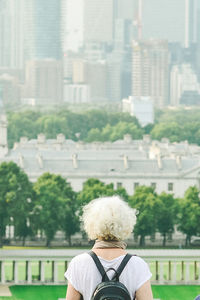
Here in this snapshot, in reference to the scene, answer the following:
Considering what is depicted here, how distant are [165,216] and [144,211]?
170cm

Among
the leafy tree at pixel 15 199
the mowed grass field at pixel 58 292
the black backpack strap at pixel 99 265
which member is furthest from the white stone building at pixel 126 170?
the black backpack strap at pixel 99 265

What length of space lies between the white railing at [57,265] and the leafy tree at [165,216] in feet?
56.4

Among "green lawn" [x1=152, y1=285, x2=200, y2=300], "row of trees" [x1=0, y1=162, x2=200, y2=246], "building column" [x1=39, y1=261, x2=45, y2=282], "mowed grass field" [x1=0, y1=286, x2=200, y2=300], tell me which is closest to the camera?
"mowed grass field" [x1=0, y1=286, x2=200, y2=300]

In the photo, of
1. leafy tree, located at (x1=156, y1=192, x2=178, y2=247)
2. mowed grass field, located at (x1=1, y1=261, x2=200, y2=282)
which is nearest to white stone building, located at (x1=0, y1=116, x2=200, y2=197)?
leafy tree, located at (x1=156, y1=192, x2=178, y2=247)

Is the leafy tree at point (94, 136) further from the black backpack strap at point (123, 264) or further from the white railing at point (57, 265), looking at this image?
the black backpack strap at point (123, 264)

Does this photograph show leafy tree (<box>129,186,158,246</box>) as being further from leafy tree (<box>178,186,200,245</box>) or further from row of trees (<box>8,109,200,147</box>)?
row of trees (<box>8,109,200,147</box>)

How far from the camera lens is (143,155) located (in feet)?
284

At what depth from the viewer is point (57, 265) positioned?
126 feet

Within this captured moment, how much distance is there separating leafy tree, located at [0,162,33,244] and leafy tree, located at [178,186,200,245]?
631 cm

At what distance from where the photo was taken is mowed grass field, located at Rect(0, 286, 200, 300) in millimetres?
35794

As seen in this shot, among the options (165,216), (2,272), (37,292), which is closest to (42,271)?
(2,272)

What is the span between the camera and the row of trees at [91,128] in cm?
13812

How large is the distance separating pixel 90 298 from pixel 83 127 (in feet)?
470

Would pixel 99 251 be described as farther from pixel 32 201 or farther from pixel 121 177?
pixel 121 177
